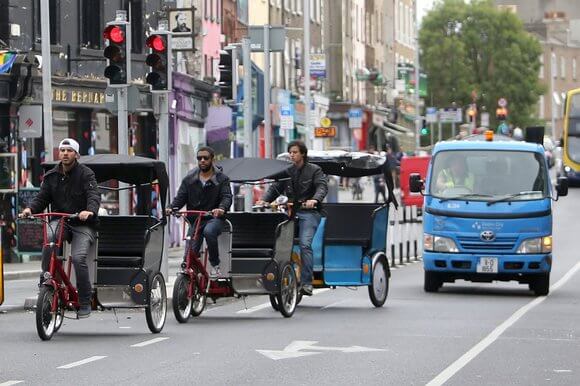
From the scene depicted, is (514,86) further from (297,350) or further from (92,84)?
(297,350)

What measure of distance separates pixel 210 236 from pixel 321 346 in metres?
3.25

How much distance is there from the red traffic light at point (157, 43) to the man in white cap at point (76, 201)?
5.98 m

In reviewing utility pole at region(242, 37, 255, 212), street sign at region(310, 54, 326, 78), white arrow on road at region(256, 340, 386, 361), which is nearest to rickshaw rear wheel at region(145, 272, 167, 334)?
white arrow on road at region(256, 340, 386, 361)

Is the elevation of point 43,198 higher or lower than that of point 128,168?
lower

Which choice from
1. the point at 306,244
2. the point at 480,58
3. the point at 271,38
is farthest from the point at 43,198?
the point at 480,58

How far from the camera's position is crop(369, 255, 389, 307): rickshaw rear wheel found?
22594mm

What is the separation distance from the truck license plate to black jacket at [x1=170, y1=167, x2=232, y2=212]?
6388 millimetres

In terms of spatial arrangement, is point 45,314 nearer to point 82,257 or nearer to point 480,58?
point 82,257

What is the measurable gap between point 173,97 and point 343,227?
23.4 m

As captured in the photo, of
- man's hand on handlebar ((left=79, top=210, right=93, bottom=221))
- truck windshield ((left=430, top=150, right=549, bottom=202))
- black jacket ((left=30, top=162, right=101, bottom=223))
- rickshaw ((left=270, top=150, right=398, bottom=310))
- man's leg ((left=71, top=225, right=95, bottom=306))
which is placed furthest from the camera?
truck windshield ((left=430, top=150, right=549, bottom=202))

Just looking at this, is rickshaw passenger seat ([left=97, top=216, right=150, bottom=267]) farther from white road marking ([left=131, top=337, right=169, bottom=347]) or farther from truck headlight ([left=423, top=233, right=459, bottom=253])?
truck headlight ([left=423, top=233, right=459, bottom=253])

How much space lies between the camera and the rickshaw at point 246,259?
19.9m

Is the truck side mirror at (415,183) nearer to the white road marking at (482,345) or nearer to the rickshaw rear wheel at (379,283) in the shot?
the white road marking at (482,345)

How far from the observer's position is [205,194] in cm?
2022
